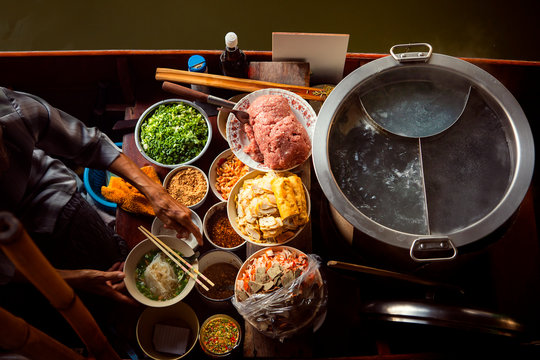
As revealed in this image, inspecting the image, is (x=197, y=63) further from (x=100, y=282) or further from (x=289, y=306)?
(x=289, y=306)

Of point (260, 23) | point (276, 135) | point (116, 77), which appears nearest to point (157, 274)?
point (276, 135)

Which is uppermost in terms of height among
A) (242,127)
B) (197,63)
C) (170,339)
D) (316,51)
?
(316,51)

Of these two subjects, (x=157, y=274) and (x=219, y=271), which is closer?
Result: (x=157, y=274)

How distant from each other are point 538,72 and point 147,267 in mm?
3052

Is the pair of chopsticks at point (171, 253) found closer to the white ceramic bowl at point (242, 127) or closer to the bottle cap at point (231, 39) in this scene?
the white ceramic bowl at point (242, 127)

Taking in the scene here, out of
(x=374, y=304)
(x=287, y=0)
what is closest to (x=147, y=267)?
(x=374, y=304)

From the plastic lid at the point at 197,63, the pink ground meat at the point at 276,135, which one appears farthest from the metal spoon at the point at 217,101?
the plastic lid at the point at 197,63

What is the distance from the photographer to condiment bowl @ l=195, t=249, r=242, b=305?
222 cm

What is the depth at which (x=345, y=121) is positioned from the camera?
1.78 metres

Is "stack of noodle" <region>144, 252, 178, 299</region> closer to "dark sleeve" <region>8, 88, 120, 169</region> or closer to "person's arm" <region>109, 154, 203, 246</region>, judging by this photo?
"person's arm" <region>109, 154, 203, 246</region>

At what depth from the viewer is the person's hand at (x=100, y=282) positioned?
1953 millimetres

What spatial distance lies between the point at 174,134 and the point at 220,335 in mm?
1390

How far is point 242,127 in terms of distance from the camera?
7.42 ft

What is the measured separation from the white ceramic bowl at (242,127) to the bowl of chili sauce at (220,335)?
98cm
